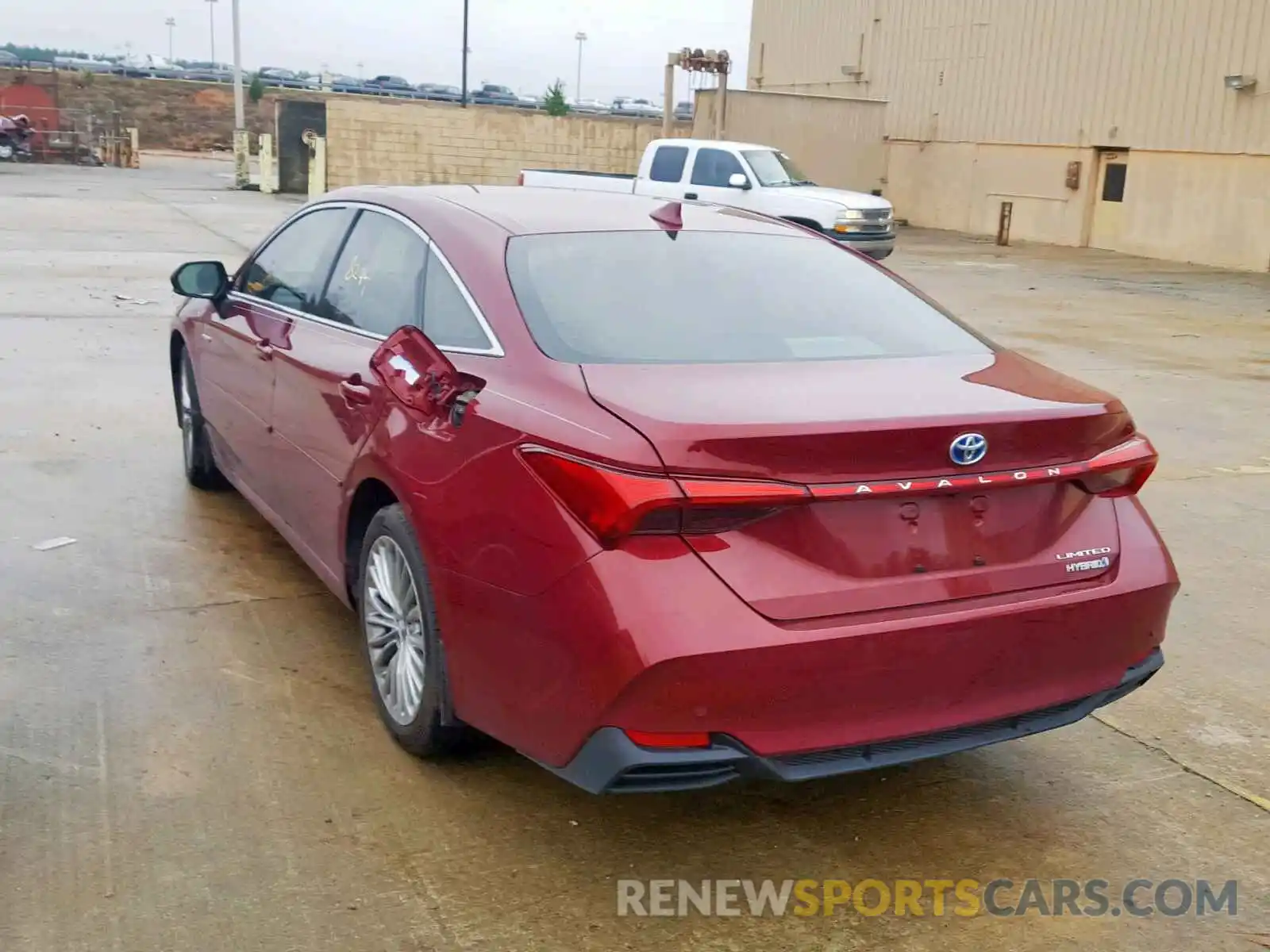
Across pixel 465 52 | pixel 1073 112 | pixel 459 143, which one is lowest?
pixel 459 143

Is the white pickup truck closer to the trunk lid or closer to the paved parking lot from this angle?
the paved parking lot

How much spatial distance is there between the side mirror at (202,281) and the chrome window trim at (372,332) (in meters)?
0.06

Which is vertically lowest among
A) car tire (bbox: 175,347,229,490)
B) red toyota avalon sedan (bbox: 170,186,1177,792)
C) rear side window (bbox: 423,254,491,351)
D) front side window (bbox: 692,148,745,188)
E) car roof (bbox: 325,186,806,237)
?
car tire (bbox: 175,347,229,490)

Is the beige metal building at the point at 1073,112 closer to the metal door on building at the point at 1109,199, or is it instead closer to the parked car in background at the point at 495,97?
the metal door on building at the point at 1109,199

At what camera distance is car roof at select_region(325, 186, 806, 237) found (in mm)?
3875

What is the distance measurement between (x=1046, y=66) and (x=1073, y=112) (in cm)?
135

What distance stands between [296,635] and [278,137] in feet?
98.2

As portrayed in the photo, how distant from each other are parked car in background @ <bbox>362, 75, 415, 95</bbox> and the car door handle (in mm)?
80838

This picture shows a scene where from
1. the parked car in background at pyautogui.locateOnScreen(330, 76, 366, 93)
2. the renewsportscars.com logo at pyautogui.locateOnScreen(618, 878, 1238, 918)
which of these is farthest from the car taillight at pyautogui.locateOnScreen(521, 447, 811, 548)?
the parked car in background at pyautogui.locateOnScreen(330, 76, 366, 93)

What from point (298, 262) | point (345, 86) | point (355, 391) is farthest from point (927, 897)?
point (345, 86)

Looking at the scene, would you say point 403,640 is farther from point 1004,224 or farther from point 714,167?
point 1004,224

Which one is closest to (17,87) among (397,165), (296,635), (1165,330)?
(397,165)

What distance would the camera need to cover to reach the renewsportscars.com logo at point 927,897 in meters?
2.97

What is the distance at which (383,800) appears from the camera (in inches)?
131
